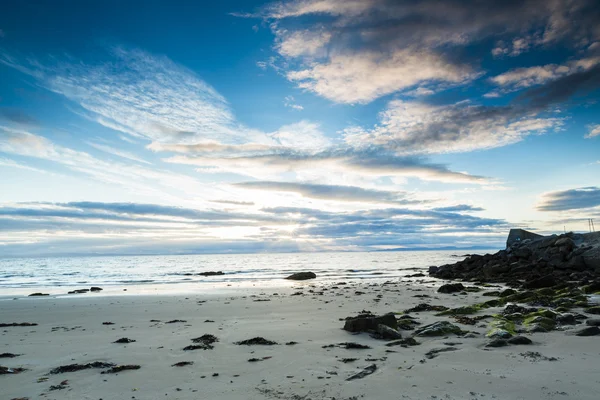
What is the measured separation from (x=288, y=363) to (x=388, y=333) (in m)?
2.84

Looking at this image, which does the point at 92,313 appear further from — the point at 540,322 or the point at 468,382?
the point at 540,322

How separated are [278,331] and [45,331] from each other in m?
7.59

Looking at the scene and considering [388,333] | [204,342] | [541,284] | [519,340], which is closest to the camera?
[519,340]

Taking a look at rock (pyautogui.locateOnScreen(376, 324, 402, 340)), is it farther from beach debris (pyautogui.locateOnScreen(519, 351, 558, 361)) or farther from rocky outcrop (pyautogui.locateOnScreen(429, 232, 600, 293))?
rocky outcrop (pyautogui.locateOnScreen(429, 232, 600, 293))

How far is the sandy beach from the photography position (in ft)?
17.7

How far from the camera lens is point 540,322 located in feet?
29.3

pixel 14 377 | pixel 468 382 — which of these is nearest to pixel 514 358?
pixel 468 382

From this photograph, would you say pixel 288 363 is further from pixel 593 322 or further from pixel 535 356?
pixel 593 322

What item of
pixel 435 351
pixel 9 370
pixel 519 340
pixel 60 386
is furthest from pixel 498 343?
pixel 9 370

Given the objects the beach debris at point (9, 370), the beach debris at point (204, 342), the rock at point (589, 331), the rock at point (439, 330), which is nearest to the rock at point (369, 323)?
the rock at point (439, 330)

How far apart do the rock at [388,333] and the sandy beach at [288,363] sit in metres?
0.38

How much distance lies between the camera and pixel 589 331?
799 cm

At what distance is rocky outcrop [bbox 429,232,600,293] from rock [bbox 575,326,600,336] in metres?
16.0

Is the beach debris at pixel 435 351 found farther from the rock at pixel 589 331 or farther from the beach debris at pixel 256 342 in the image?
the beach debris at pixel 256 342
